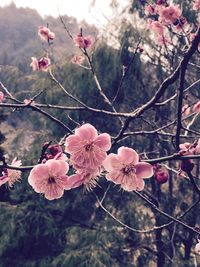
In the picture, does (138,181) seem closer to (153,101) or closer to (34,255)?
(153,101)

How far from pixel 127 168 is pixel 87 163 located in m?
0.13

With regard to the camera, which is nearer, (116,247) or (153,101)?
(153,101)

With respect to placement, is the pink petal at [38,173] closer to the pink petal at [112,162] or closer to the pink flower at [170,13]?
the pink petal at [112,162]

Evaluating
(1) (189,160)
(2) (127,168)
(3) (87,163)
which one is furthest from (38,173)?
(1) (189,160)

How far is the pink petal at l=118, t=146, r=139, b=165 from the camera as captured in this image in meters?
1.17

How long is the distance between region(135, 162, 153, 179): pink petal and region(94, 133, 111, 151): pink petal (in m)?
0.10

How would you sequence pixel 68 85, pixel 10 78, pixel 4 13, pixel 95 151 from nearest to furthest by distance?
pixel 95 151, pixel 68 85, pixel 10 78, pixel 4 13

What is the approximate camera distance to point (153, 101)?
45.4 inches

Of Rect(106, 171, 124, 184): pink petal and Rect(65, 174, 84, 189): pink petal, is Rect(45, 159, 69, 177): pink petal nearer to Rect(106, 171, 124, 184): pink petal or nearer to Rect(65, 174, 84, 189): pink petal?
Rect(65, 174, 84, 189): pink petal

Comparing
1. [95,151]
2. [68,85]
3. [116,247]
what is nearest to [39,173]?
[95,151]

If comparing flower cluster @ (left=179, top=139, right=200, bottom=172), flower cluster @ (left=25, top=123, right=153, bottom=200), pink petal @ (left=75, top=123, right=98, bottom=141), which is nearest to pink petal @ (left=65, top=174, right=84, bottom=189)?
flower cluster @ (left=25, top=123, right=153, bottom=200)

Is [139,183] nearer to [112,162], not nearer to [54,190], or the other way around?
[112,162]

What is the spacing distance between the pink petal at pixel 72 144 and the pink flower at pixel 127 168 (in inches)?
3.4

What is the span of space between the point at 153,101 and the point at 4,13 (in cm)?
2240
